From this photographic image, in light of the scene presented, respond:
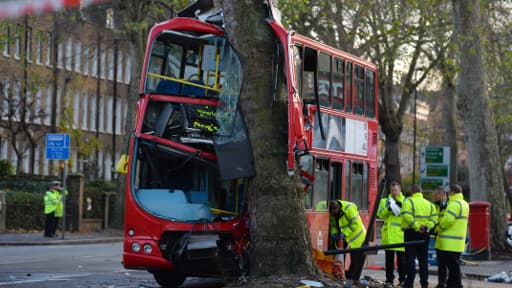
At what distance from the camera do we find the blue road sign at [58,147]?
34281 mm

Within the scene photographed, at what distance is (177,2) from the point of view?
36000 millimetres

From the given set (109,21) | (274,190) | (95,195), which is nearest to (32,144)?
(95,195)

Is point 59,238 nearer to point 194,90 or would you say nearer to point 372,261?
point 372,261

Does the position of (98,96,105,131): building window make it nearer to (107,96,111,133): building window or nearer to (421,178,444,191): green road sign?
(107,96,111,133): building window

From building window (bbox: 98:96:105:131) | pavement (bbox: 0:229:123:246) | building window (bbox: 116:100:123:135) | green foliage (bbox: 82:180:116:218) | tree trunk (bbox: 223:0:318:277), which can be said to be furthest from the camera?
building window (bbox: 116:100:123:135)

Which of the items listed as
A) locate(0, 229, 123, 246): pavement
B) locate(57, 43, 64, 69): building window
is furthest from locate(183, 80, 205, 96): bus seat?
locate(57, 43, 64, 69): building window

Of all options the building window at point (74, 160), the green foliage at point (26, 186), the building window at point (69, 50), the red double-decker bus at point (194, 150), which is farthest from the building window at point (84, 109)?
the red double-decker bus at point (194, 150)

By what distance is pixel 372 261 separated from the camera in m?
24.3

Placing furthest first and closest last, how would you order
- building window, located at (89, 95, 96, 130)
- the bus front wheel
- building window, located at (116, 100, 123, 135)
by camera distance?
1. building window, located at (116, 100, 123, 135)
2. building window, located at (89, 95, 96, 130)
3. the bus front wheel

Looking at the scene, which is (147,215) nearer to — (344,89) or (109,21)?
(344,89)

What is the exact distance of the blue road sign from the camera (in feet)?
112

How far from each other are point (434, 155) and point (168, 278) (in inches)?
501

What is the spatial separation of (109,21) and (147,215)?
45431mm

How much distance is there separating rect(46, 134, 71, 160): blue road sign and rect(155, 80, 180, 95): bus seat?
Result: 57.5ft
